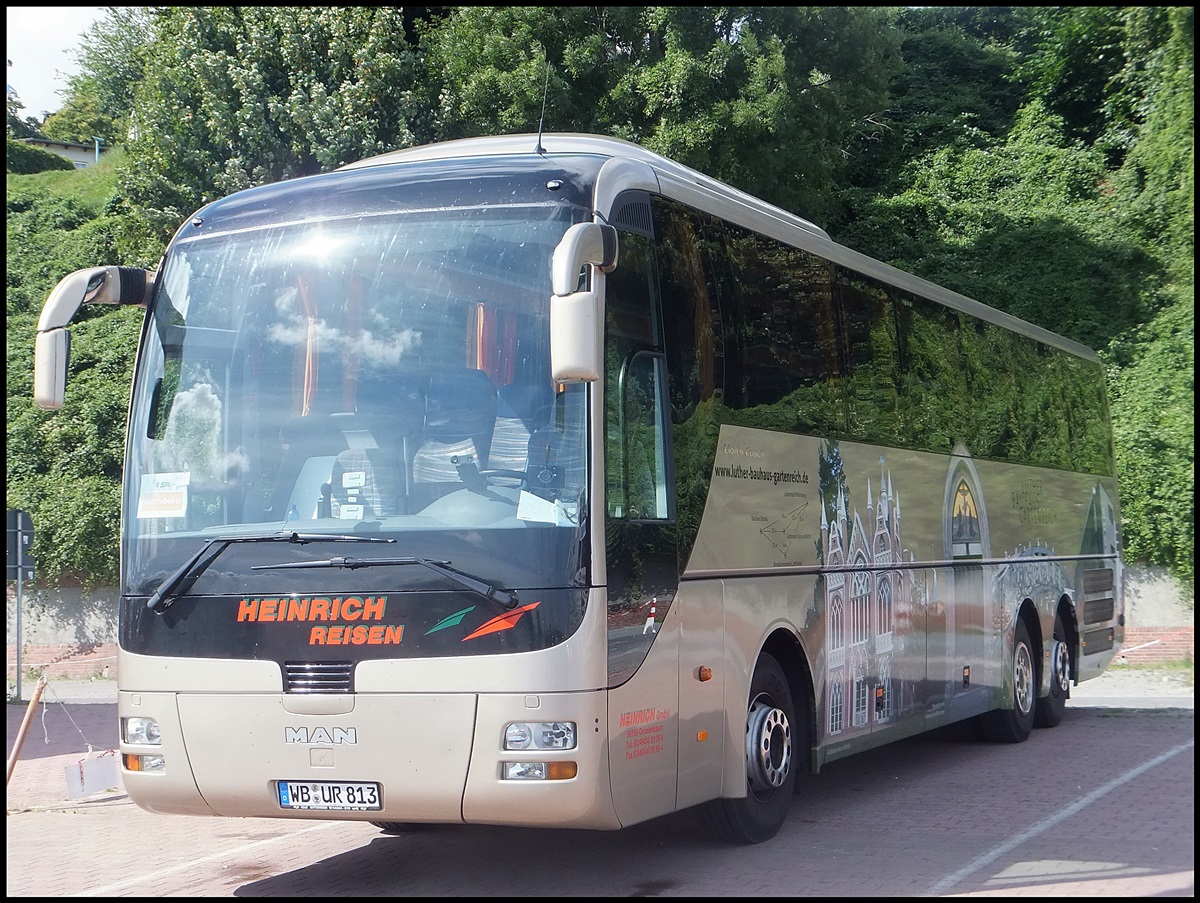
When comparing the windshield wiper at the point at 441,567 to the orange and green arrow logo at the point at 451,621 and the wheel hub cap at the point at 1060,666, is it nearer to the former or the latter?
the orange and green arrow logo at the point at 451,621

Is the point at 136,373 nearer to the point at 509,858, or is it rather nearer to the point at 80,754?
the point at 509,858

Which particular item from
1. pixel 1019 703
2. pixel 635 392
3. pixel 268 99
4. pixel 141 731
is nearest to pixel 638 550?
pixel 635 392

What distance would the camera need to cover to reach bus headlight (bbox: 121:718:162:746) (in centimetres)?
712

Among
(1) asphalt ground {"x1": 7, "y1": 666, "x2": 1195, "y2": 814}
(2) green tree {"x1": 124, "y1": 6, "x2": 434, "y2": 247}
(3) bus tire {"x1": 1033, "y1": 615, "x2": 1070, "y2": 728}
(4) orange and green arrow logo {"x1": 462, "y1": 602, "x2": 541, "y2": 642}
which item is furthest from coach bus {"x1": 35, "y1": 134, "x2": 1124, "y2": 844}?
(2) green tree {"x1": 124, "y1": 6, "x2": 434, "y2": 247}

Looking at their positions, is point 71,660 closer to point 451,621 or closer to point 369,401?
point 369,401

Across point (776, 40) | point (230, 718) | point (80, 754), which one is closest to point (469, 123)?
point (776, 40)

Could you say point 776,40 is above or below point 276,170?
above

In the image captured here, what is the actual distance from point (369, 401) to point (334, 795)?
1.89m

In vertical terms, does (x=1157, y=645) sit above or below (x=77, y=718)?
above

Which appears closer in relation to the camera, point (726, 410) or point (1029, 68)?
point (726, 410)

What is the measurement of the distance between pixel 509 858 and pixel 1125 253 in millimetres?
22749

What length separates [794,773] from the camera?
8.81 meters

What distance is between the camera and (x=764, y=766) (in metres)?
8.34

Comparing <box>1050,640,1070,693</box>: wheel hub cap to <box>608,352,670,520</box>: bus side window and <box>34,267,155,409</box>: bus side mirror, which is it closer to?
<box>608,352,670,520</box>: bus side window
